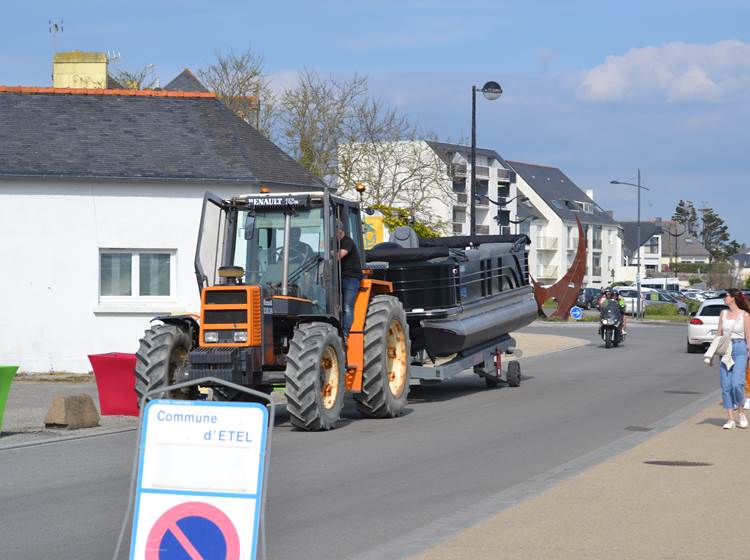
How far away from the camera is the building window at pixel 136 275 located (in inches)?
1030

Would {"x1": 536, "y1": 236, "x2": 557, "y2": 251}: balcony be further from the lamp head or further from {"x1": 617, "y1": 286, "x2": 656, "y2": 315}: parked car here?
the lamp head

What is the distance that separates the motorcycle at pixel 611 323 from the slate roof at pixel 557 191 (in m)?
78.8

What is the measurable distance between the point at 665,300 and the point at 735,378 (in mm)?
66475

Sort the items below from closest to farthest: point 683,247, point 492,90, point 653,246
Result: point 492,90, point 653,246, point 683,247

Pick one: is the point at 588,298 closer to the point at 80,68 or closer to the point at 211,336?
the point at 80,68

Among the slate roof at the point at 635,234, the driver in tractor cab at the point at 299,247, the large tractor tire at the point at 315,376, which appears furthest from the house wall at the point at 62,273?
the slate roof at the point at 635,234

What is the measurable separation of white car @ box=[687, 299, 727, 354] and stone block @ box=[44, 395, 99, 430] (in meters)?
22.3

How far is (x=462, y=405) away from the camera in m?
19.3

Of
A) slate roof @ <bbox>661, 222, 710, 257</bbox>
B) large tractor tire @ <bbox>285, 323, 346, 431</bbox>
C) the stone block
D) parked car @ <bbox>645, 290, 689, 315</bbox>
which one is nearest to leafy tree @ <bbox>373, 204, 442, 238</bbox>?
the stone block

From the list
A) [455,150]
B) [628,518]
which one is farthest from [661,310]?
[628,518]

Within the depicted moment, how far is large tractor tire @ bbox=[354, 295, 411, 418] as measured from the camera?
1622cm

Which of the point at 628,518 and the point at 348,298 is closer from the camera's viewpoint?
the point at 628,518

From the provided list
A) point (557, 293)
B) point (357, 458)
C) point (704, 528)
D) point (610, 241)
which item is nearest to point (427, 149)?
point (557, 293)

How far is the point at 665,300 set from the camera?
8062 cm
